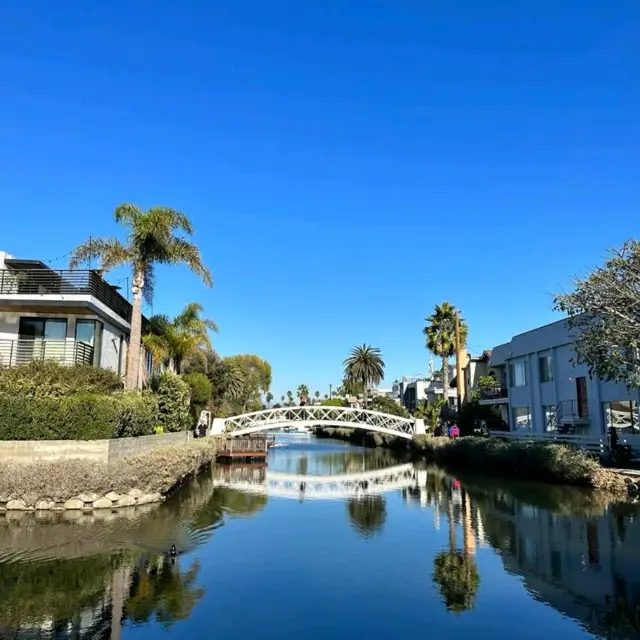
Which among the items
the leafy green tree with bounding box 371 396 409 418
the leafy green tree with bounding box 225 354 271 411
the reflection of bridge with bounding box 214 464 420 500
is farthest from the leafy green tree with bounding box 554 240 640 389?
the leafy green tree with bounding box 225 354 271 411

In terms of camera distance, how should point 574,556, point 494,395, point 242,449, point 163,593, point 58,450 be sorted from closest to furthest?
1. point 163,593
2. point 574,556
3. point 58,450
4. point 242,449
5. point 494,395

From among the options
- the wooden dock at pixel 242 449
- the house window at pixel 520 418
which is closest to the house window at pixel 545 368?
the house window at pixel 520 418

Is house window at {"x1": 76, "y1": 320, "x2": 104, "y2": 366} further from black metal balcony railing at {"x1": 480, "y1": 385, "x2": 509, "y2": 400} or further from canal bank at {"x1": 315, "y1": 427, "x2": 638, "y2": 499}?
black metal balcony railing at {"x1": 480, "y1": 385, "x2": 509, "y2": 400}

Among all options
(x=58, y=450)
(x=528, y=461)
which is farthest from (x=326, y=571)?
(x=528, y=461)

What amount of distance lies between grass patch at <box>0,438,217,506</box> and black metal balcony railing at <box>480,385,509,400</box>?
110 ft

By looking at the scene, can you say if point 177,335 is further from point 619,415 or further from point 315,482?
point 619,415

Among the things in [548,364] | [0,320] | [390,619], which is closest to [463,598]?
[390,619]

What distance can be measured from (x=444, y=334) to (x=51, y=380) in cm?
4103

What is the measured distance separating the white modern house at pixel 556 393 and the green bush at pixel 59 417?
21349 millimetres

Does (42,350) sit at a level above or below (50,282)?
below

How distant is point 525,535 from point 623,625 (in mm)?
7983

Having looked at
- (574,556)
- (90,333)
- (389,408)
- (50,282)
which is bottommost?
(574,556)

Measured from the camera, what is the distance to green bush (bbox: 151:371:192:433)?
32.8 metres

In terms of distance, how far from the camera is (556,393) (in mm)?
38375
